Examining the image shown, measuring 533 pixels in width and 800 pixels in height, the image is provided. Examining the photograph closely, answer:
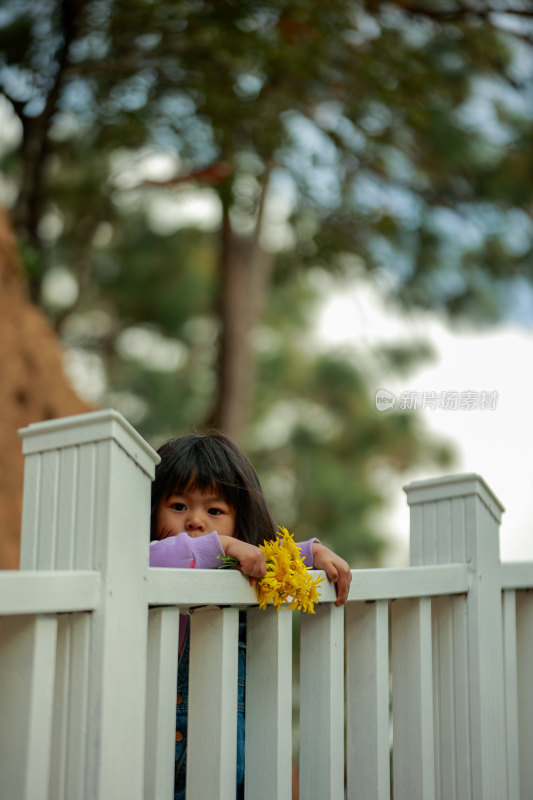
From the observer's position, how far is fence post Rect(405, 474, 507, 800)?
1837mm

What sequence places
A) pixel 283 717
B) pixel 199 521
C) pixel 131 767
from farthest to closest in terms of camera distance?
pixel 199 521 → pixel 283 717 → pixel 131 767

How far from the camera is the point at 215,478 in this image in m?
1.86

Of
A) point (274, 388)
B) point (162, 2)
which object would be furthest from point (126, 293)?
point (162, 2)

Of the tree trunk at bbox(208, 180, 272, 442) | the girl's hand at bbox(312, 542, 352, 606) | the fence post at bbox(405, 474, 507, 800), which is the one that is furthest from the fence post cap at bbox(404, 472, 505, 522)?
the tree trunk at bbox(208, 180, 272, 442)

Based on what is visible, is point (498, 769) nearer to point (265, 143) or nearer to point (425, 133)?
point (265, 143)

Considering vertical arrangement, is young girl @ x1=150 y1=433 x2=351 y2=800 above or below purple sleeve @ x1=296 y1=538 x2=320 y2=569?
above

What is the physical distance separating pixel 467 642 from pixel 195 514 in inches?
23.8

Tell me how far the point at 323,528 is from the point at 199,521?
8.25m

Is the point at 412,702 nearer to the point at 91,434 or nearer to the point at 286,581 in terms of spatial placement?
the point at 286,581

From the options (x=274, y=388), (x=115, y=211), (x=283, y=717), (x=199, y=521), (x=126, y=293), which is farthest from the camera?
(x=274, y=388)

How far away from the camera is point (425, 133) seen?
7.25 m

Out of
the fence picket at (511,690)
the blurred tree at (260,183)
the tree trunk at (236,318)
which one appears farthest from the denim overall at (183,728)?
the tree trunk at (236,318)

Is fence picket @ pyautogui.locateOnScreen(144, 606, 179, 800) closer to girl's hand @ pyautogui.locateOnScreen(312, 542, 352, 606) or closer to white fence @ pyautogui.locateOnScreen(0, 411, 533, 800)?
white fence @ pyautogui.locateOnScreen(0, 411, 533, 800)

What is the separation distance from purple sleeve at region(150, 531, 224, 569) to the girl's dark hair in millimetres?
240
